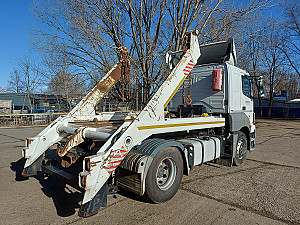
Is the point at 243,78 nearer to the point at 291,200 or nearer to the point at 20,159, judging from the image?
the point at 291,200

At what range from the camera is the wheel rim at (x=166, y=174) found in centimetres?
376

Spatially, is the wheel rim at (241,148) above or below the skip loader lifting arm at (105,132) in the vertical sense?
below

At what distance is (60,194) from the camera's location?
13.7ft

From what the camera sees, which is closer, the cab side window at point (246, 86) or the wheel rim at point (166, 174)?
the wheel rim at point (166, 174)

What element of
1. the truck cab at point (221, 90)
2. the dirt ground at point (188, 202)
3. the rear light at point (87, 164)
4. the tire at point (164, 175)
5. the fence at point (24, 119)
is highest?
the truck cab at point (221, 90)

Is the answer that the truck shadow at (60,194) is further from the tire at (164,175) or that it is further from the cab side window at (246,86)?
the cab side window at (246,86)

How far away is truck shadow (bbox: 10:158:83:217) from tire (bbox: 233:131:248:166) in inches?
170

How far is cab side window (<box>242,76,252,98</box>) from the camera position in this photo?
21.5 feet

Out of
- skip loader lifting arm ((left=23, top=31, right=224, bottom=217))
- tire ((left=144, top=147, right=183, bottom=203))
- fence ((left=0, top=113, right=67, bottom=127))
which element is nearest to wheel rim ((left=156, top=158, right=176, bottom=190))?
tire ((left=144, top=147, right=183, bottom=203))

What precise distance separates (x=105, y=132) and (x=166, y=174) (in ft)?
4.39

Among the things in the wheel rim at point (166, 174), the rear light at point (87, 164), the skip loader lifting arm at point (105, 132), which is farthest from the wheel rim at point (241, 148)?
the rear light at point (87, 164)

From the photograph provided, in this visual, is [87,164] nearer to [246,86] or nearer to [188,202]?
[188,202]

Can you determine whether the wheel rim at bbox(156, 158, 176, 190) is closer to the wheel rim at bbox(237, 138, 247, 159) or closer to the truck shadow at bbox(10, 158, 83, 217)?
the truck shadow at bbox(10, 158, 83, 217)

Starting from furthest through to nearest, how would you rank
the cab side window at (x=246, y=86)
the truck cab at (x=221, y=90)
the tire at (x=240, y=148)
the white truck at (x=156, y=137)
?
the cab side window at (x=246, y=86)
the tire at (x=240, y=148)
the truck cab at (x=221, y=90)
the white truck at (x=156, y=137)
